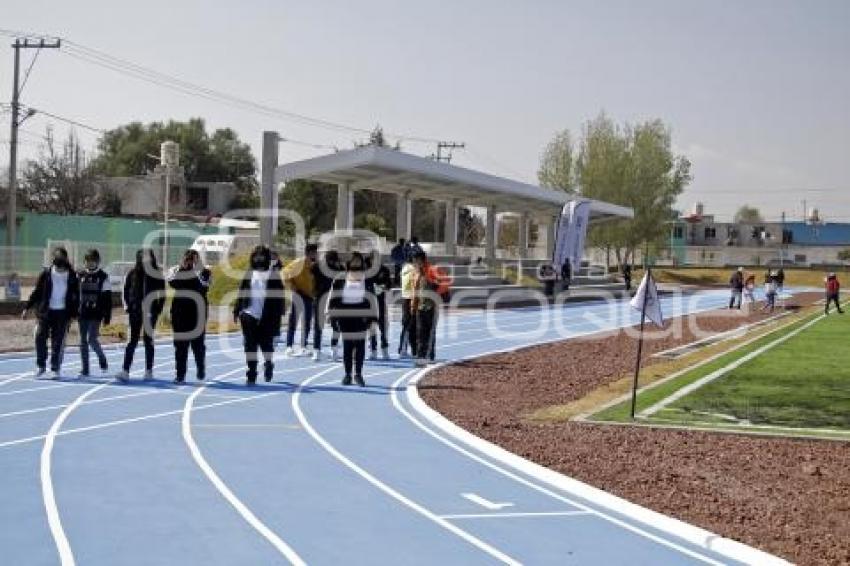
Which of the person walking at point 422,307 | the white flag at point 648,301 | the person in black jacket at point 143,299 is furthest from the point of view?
the person walking at point 422,307

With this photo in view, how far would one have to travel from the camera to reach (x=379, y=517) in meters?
7.34

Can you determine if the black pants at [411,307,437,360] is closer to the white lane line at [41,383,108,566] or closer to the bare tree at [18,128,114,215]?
the white lane line at [41,383,108,566]

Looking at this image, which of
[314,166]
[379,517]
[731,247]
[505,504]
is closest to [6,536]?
[379,517]

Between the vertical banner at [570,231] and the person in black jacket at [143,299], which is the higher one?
the vertical banner at [570,231]

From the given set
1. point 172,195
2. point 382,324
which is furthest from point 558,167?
point 382,324

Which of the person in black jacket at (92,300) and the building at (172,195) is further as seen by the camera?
the building at (172,195)

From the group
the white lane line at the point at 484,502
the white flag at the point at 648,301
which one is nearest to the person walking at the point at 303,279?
the white flag at the point at 648,301

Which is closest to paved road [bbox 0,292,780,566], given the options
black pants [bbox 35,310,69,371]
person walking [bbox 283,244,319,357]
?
black pants [bbox 35,310,69,371]

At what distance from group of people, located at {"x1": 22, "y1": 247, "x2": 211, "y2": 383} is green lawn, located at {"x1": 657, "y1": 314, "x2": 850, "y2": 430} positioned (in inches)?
239

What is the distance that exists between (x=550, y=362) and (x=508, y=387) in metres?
3.58

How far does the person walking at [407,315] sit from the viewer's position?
630 inches

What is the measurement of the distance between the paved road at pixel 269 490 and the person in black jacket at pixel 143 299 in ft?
2.84

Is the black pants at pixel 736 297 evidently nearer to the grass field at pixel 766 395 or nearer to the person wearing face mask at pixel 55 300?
the grass field at pixel 766 395

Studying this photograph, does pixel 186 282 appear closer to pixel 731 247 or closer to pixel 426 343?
pixel 426 343
